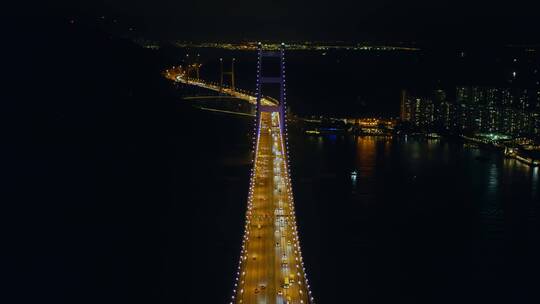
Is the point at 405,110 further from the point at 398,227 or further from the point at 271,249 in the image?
the point at 271,249

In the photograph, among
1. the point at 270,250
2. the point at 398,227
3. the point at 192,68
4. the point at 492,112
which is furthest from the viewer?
the point at 192,68

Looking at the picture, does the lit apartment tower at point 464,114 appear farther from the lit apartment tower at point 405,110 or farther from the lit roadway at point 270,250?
the lit roadway at point 270,250

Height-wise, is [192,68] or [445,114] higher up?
[192,68]

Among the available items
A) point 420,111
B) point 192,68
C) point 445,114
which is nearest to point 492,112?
point 445,114

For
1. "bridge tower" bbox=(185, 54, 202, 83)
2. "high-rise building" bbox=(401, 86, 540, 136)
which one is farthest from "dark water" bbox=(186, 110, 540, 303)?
"bridge tower" bbox=(185, 54, 202, 83)

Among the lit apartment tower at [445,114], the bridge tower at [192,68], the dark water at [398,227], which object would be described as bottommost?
the dark water at [398,227]

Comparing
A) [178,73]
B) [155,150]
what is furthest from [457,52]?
[155,150]

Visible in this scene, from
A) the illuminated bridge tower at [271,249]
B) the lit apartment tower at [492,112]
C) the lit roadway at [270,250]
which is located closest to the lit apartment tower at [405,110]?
the lit apartment tower at [492,112]
